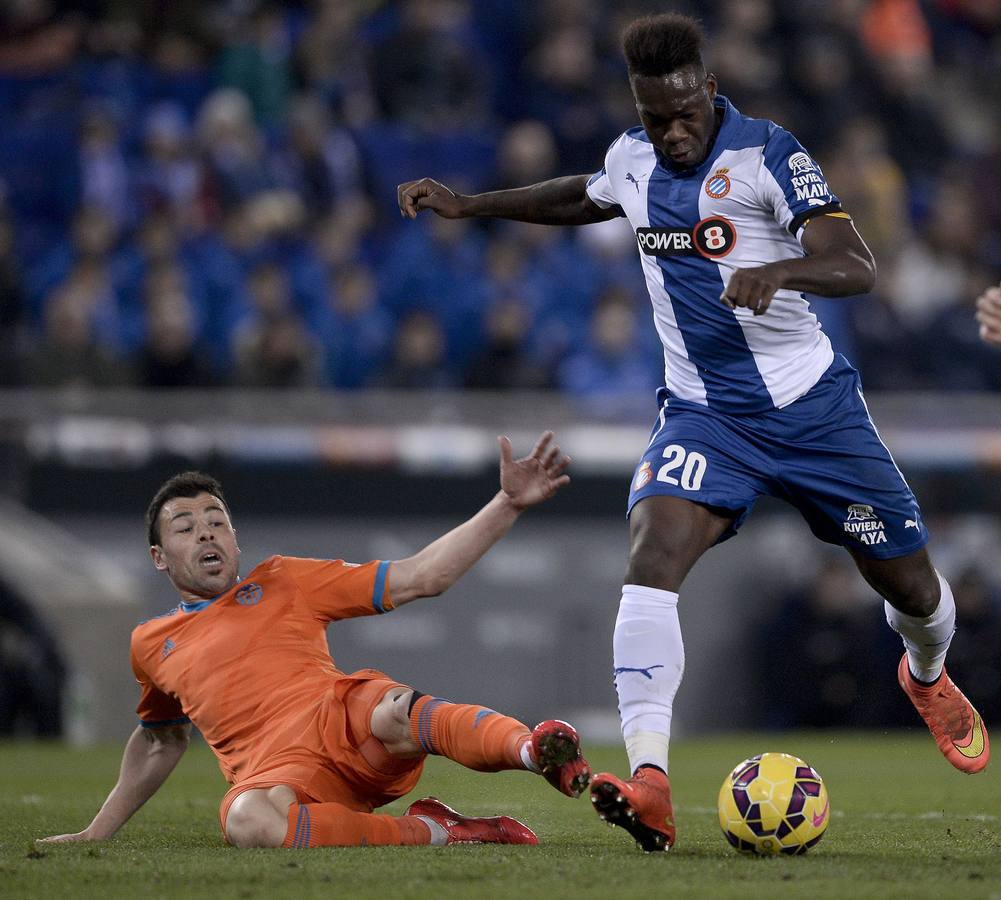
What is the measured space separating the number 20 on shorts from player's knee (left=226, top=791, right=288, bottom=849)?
1516 millimetres

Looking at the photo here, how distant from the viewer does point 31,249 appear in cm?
1220

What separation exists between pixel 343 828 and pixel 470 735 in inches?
19.6

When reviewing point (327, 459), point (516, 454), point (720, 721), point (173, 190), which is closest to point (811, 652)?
point (720, 721)

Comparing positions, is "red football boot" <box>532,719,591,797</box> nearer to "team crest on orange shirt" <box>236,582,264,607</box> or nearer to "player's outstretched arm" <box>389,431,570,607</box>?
"player's outstretched arm" <box>389,431,570,607</box>

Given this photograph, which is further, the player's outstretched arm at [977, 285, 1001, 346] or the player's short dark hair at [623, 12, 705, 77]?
the player's short dark hair at [623, 12, 705, 77]

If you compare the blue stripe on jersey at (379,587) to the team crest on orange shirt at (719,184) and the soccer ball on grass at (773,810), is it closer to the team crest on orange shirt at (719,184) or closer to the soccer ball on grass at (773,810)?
the soccer ball on grass at (773,810)

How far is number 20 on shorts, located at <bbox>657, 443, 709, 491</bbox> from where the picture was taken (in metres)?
5.05

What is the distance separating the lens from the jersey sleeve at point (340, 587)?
16.6ft

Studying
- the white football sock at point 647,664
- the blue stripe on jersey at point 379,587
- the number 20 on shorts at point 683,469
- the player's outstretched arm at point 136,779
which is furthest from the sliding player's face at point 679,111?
the player's outstretched arm at point 136,779

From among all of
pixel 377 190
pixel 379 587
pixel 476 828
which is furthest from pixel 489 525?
pixel 377 190

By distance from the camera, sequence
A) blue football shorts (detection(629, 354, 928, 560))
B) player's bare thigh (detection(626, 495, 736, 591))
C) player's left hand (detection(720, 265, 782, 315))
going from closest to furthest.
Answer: player's left hand (detection(720, 265, 782, 315)) < player's bare thigh (detection(626, 495, 736, 591)) < blue football shorts (detection(629, 354, 928, 560))

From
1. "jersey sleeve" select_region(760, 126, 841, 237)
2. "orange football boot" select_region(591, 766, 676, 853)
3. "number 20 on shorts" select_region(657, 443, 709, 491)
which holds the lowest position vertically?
"orange football boot" select_region(591, 766, 676, 853)

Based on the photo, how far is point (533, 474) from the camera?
4.95 meters

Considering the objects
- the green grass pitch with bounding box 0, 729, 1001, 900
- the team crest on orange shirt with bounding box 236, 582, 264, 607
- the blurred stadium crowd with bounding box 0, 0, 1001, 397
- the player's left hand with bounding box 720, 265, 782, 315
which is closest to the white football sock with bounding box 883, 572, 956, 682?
the green grass pitch with bounding box 0, 729, 1001, 900
